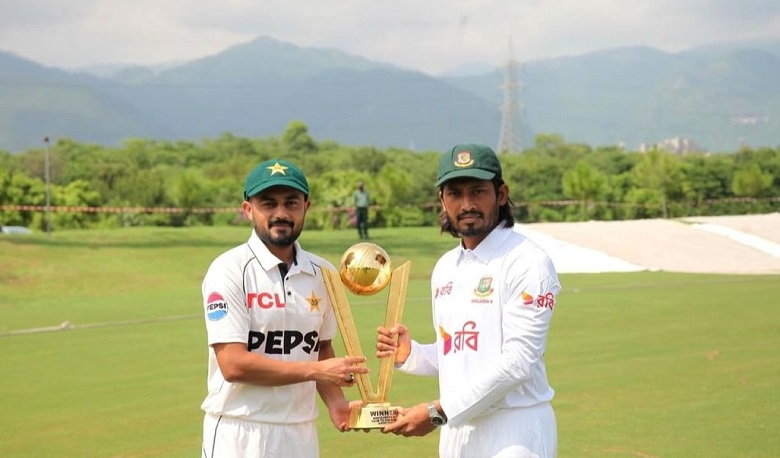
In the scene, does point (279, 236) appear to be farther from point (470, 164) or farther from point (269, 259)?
point (470, 164)

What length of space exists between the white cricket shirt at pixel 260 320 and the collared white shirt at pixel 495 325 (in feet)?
1.95

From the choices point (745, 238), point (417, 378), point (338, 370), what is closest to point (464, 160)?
point (338, 370)

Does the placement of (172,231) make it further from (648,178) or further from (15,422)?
(648,178)

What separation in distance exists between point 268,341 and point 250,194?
603 millimetres

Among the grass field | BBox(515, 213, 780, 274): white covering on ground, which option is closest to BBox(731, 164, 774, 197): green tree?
BBox(515, 213, 780, 274): white covering on ground

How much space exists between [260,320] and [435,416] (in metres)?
0.80

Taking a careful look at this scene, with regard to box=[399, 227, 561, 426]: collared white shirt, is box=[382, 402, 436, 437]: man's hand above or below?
below

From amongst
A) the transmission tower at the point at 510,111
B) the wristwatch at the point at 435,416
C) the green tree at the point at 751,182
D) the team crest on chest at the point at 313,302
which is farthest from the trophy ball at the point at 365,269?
the transmission tower at the point at 510,111

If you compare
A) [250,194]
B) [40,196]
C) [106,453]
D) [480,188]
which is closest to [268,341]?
[250,194]

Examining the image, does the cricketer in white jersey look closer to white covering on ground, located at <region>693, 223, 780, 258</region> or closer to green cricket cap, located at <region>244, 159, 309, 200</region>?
green cricket cap, located at <region>244, 159, 309, 200</region>

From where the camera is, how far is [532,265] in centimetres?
441

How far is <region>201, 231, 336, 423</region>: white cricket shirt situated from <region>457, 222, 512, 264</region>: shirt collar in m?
0.74

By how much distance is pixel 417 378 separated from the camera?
11.8 meters

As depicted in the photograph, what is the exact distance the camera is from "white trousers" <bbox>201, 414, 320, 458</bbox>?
185 inches
